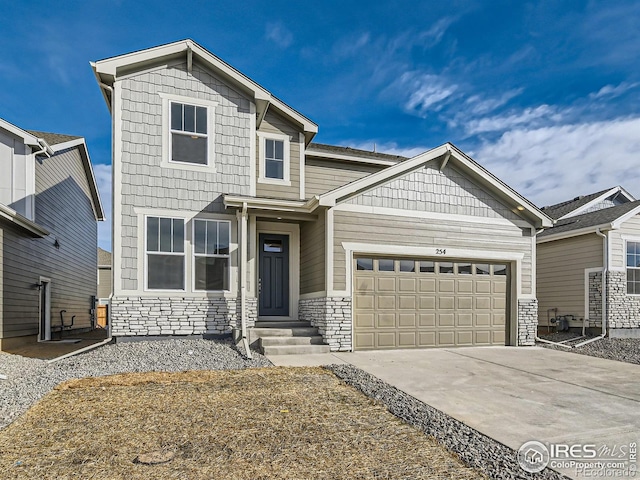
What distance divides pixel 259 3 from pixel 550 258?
12.4 m

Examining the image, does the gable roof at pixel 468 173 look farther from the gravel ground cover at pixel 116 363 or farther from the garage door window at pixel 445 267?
the gravel ground cover at pixel 116 363

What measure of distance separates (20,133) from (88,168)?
6690mm

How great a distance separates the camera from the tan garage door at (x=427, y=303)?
8992 mm

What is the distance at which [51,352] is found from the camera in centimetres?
884

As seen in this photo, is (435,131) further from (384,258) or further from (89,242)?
(89,242)

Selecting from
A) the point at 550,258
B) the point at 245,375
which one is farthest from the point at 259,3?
the point at 550,258

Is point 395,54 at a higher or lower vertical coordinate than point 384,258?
higher

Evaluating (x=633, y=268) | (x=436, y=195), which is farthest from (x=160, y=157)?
(x=633, y=268)

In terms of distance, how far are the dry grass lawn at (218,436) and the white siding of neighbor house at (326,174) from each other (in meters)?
6.91

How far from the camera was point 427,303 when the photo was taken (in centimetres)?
941

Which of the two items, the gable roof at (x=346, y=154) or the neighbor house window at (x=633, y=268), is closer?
the gable roof at (x=346, y=154)

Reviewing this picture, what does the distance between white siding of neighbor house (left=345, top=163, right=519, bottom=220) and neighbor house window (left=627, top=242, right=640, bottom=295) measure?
4.89m

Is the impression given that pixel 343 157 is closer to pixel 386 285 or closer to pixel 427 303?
pixel 386 285

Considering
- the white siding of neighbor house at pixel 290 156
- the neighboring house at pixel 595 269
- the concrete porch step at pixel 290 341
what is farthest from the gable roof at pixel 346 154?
the neighboring house at pixel 595 269
